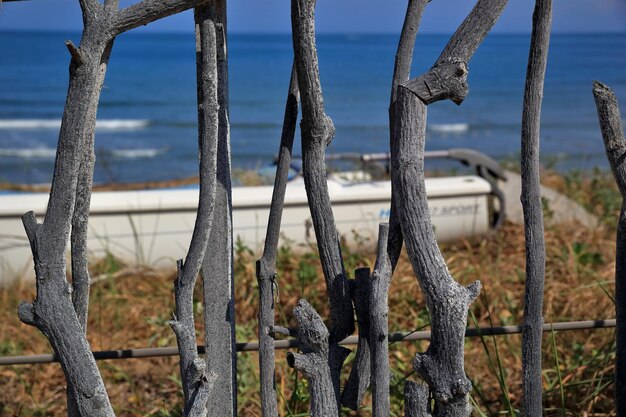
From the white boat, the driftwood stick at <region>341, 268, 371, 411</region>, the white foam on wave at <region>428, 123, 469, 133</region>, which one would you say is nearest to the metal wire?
the driftwood stick at <region>341, 268, 371, 411</region>

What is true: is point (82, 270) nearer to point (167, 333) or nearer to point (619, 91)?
point (167, 333)

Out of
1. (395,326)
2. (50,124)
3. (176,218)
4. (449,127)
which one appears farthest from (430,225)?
(50,124)

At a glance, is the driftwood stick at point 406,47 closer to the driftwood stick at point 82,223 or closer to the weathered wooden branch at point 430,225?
the weathered wooden branch at point 430,225

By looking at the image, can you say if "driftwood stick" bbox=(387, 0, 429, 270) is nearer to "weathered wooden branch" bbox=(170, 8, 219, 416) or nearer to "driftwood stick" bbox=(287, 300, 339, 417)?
"driftwood stick" bbox=(287, 300, 339, 417)

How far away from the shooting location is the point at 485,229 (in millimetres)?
4973

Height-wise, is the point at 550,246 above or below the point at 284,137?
below

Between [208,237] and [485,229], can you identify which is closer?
[208,237]

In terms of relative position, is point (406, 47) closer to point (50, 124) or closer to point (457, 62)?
point (457, 62)

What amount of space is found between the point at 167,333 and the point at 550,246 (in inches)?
82.6

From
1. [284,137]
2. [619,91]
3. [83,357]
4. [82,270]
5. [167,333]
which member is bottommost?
[167,333]

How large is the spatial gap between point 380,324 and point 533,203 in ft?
1.23

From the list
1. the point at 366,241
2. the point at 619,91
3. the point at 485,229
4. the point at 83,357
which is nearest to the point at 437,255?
the point at 83,357

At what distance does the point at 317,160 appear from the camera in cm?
149

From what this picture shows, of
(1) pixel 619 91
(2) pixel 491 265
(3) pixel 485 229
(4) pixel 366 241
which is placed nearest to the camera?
(2) pixel 491 265
